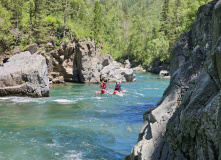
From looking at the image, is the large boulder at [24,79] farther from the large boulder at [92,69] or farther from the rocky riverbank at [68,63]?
the large boulder at [92,69]

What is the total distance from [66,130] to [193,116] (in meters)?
6.84

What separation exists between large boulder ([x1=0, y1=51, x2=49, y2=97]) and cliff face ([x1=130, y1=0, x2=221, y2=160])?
1300 cm

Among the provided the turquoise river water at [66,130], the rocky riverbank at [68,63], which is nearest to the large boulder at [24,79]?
the rocky riverbank at [68,63]

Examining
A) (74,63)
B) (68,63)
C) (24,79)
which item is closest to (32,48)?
(68,63)

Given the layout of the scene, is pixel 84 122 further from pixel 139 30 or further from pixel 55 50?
pixel 139 30

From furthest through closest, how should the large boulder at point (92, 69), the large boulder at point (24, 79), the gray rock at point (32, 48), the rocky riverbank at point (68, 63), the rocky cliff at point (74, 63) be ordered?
1. the large boulder at point (92, 69)
2. the rocky cliff at point (74, 63)
3. the gray rock at point (32, 48)
4. the rocky riverbank at point (68, 63)
5. the large boulder at point (24, 79)

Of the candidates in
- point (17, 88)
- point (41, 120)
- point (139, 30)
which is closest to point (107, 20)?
point (139, 30)

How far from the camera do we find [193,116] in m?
4.11

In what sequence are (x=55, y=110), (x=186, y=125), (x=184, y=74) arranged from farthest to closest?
(x=55, y=110), (x=184, y=74), (x=186, y=125)

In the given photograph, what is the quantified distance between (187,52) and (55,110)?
821 cm

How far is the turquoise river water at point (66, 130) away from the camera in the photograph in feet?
24.9

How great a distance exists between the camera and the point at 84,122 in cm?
1134

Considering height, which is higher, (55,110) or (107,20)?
(107,20)

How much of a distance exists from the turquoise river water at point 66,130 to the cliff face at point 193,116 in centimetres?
221
